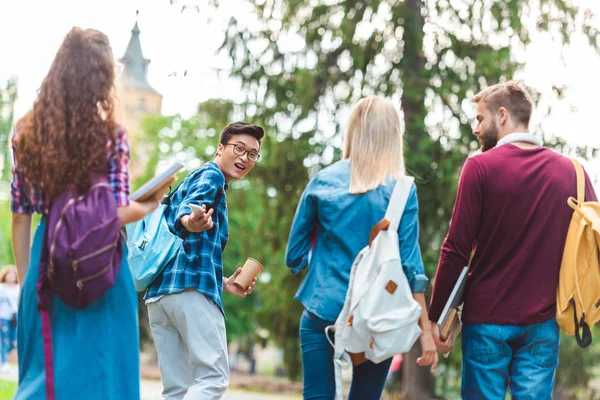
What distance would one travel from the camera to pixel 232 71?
13.2 metres

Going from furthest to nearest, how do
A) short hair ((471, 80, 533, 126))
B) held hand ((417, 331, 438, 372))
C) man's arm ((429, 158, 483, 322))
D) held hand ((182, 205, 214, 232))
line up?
short hair ((471, 80, 533, 126)) → held hand ((417, 331, 438, 372)) → man's arm ((429, 158, 483, 322)) → held hand ((182, 205, 214, 232))

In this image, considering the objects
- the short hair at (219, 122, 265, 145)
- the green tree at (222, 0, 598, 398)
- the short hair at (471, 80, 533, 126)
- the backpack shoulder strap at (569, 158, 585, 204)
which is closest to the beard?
the short hair at (471, 80, 533, 126)

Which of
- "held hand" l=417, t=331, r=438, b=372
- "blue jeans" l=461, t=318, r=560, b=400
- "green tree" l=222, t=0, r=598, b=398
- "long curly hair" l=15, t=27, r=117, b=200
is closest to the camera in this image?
"long curly hair" l=15, t=27, r=117, b=200

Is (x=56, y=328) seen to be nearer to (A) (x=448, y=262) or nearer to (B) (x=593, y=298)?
(A) (x=448, y=262)

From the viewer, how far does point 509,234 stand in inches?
→ 163

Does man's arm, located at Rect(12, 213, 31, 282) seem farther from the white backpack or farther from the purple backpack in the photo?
the white backpack

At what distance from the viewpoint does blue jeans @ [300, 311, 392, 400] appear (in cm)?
422

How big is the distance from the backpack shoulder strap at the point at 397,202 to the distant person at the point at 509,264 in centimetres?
26

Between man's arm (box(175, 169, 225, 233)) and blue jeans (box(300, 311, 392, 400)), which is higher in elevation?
man's arm (box(175, 169, 225, 233))

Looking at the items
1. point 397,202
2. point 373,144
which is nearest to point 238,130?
point 373,144

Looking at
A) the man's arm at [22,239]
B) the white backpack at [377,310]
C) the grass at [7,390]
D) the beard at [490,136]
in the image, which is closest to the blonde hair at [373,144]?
the white backpack at [377,310]

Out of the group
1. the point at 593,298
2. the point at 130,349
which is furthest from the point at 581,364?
the point at 130,349

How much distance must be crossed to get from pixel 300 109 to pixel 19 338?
1006 centimetres

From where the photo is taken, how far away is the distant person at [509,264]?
404 centimetres
